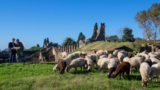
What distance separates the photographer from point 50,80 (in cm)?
720

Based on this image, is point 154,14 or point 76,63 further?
point 154,14

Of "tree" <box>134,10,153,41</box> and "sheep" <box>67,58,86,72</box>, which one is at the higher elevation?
"tree" <box>134,10,153,41</box>

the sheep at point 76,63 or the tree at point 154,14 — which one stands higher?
the tree at point 154,14

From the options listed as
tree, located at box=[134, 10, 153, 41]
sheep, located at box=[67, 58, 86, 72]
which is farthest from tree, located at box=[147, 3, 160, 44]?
sheep, located at box=[67, 58, 86, 72]

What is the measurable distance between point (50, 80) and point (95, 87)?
229 centimetres

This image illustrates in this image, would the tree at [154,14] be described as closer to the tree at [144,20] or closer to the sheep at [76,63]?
the tree at [144,20]

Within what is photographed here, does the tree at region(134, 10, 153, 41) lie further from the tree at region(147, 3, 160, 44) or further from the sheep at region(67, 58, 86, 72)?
the sheep at region(67, 58, 86, 72)

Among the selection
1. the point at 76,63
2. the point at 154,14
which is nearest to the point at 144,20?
the point at 154,14

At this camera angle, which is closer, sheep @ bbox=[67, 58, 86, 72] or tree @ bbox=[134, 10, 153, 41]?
sheep @ bbox=[67, 58, 86, 72]

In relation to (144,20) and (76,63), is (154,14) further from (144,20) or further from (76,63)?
(76,63)

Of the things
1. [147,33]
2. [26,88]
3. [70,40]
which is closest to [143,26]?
[147,33]

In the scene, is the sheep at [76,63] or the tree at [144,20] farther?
the tree at [144,20]

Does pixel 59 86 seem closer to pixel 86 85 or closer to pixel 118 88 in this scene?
pixel 86 85

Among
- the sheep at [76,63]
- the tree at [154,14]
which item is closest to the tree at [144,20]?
the tree at [154,14]
